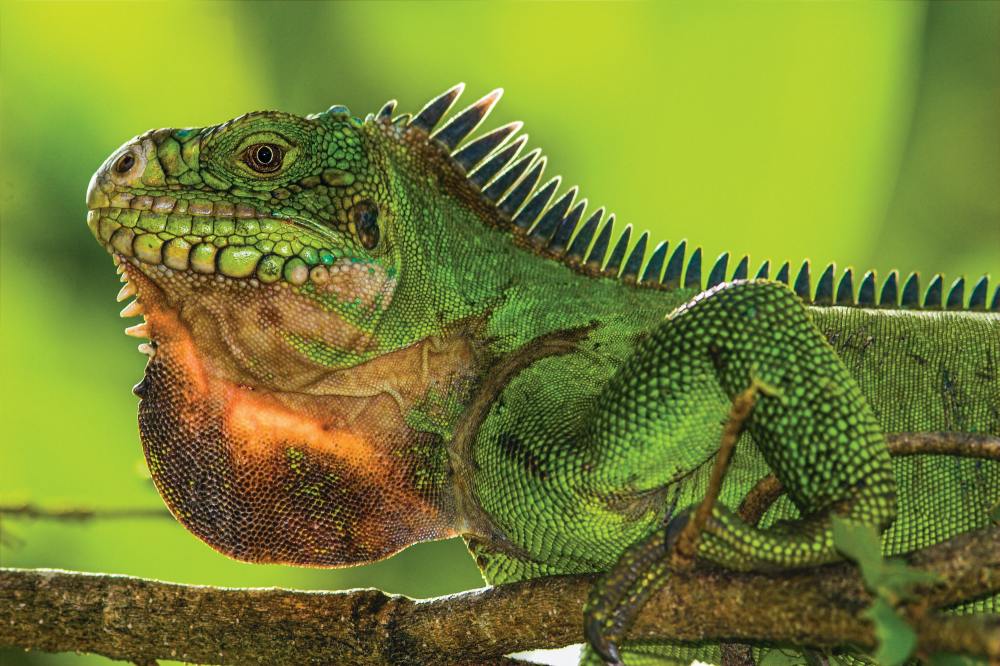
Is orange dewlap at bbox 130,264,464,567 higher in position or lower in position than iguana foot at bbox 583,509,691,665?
lower

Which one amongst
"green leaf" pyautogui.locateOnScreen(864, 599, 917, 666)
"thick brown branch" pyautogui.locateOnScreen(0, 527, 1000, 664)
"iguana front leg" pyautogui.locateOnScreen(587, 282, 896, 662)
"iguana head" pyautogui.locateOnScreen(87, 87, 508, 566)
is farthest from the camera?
"iguana head" pyautogui.locateOnScreen(87, 87, 508, 566)

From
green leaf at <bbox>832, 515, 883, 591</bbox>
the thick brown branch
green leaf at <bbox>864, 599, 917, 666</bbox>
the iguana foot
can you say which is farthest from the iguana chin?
green leaf at <bbox>864, 599, 917, 666</bbox>

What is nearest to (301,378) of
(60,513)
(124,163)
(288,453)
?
(288,453)

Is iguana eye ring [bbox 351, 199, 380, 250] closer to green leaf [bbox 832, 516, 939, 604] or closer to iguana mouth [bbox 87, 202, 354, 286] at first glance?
iguana mouth [bbox 87, 202, 354, 286]

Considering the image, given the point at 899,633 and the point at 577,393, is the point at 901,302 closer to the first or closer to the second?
the point at 577,393

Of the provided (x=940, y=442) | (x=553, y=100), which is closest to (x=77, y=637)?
(x=940, y=442)

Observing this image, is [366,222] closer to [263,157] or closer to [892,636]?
[263,157]

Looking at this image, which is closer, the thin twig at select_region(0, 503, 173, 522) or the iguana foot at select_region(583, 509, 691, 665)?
the iguana foot at select_region(583, 509, 691, 665)
